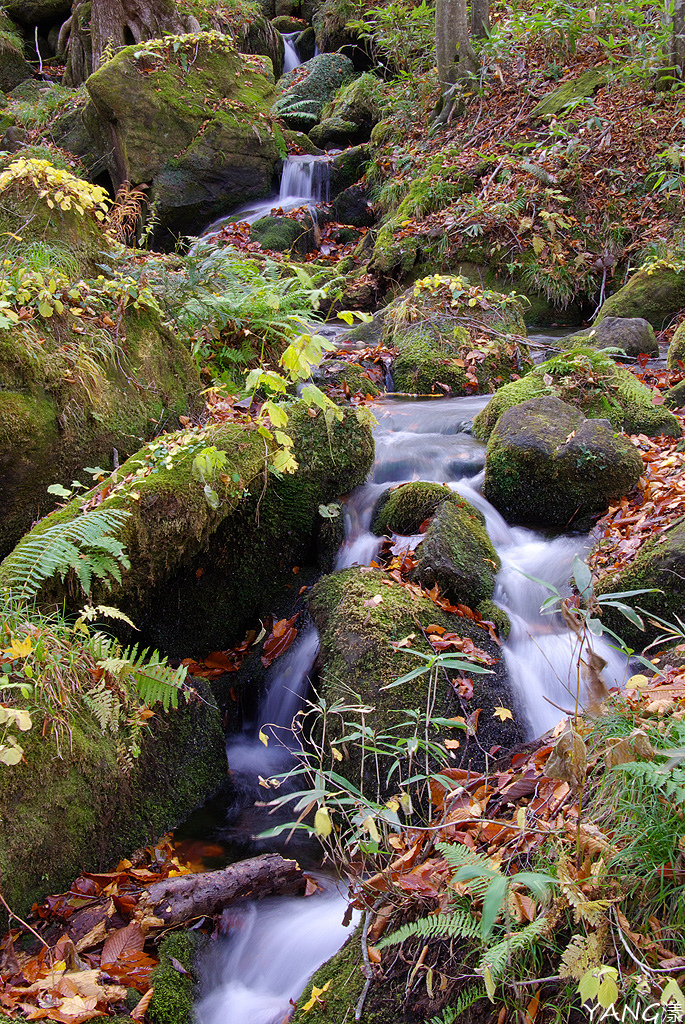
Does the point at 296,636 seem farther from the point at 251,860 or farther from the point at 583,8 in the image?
the point at 583,8

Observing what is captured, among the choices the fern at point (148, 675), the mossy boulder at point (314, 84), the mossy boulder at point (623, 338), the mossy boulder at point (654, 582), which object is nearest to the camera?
the fern at point (148, 675)

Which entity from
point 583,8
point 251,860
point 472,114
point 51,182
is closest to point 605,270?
point 472,114

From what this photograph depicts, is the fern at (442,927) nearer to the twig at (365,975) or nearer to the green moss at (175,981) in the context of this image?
the twig at (365,975)

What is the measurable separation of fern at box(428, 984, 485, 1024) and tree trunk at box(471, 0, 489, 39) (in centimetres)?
1596

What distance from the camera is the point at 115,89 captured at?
1310cm

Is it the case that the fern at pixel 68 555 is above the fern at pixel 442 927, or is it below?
above

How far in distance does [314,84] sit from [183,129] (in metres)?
5.72

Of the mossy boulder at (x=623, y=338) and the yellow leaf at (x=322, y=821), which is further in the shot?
the mossy boulder at (x=623, y=338)

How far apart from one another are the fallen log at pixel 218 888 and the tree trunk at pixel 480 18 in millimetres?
15432

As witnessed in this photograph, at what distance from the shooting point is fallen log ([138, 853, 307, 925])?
10.1 feet

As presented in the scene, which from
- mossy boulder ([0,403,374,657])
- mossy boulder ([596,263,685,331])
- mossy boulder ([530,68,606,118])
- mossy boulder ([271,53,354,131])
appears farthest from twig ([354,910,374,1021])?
mossy boulder ([271,53,354,131])

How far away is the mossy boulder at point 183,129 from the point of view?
13391mm

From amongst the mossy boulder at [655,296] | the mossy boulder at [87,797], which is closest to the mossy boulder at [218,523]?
the mossy boulder at [87,797]

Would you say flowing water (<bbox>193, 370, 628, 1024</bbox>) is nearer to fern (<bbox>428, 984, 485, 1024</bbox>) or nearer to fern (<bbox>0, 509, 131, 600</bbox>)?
fern (<bbox>428, 984, 485, 1024</bbox>)
